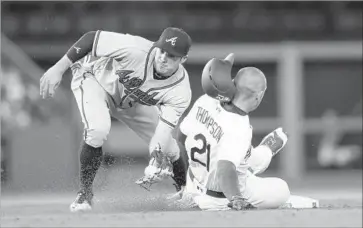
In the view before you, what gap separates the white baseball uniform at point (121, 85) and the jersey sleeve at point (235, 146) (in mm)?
635

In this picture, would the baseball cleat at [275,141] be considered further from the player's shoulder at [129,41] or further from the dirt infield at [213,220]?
the dirt infield at [213,220]

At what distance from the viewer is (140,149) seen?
35.2 ft

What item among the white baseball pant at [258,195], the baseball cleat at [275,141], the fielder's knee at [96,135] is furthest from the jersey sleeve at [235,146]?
the fielder's knee at [96,135]

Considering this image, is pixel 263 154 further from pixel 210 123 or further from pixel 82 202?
pixel 82 202

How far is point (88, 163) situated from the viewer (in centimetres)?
465

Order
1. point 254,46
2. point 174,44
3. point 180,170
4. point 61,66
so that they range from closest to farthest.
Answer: point 174,44
point 61,66
point 180,170
point 254,46

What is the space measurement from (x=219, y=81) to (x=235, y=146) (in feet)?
1.24

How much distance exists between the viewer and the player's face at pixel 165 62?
4453 mm

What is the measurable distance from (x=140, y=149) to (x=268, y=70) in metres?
2.32

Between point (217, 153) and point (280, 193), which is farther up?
point (217, 153)

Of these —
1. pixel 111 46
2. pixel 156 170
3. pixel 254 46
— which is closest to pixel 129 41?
pixel 111 46

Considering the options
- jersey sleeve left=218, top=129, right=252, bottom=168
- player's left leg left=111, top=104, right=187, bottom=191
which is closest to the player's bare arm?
player's left leg left=111, top=104, right=187, bottom=191

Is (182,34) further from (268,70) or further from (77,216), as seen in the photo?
(268,70)

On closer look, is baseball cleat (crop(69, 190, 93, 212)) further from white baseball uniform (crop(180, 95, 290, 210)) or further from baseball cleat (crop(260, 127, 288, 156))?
baseball cleat (crop(260, 127, 288, 156))
